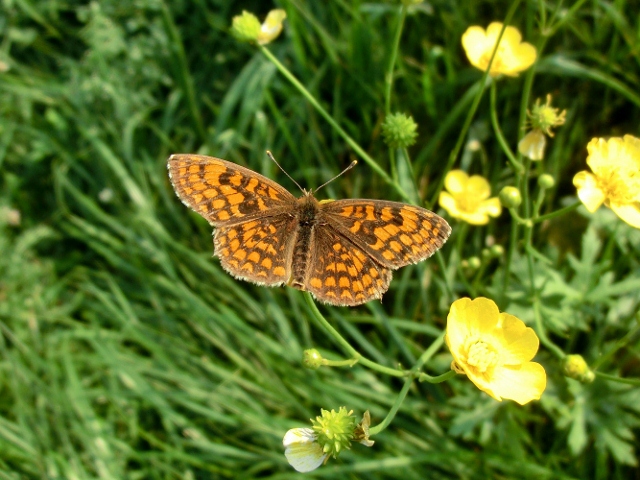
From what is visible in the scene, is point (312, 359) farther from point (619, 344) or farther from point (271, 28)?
point (271, 28)

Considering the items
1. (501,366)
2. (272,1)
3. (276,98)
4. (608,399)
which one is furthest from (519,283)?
(272,1)

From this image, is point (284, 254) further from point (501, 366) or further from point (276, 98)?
point (276, 98)

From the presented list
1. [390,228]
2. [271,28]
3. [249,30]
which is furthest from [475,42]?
[390,228]

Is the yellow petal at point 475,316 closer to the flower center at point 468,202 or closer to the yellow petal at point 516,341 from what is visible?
the yellow petal at point 516,341

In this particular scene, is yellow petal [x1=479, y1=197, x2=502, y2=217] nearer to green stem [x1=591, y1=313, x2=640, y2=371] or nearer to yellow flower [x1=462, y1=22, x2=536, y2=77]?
yellow flower [x1=462, y1=22, x2=536, y2=77]

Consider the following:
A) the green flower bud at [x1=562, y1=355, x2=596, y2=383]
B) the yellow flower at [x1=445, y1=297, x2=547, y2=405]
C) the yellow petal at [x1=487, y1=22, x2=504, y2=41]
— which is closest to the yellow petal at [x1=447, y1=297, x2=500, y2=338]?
the yellow flower at [x1=445, y1=297, x2=547, y2=405]

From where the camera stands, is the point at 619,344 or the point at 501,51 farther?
the point at 501,51
